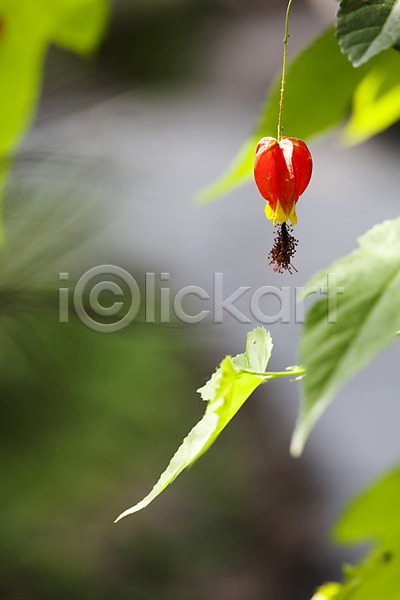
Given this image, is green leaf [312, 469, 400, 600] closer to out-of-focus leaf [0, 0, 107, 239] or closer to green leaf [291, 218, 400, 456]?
green leaf [291, 218, 400, 456]

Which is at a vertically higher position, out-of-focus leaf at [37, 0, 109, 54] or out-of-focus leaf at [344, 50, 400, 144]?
out-of-focus leaf at [344, 50, 400, 144]

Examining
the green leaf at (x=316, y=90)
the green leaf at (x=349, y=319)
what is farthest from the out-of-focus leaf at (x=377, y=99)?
the green leaf at (x=349, y=319)

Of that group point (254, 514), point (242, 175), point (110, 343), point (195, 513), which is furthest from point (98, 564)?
point (242, 175)

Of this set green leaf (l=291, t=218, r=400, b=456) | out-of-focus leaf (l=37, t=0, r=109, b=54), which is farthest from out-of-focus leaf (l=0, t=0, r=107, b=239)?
green leaf (l=291, t=218, r=400, b=456)

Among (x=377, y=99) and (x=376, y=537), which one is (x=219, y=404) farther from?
(x=377, y=99)

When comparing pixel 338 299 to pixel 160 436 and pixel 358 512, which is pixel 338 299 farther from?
pixel 160 436

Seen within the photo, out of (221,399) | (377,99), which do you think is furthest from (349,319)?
(377,99)

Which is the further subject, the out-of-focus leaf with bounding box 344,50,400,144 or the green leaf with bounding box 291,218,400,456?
the out-of-focus leaf with bounding box 344,50,400,144
